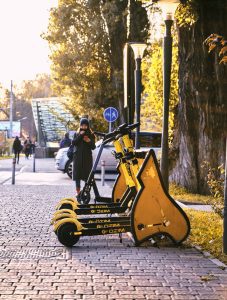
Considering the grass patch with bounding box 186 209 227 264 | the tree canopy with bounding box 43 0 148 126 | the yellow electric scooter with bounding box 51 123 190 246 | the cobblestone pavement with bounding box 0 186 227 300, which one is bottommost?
the grass patch with bounding box 186 209 227 264

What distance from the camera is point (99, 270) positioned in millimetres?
6035

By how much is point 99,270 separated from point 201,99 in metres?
9.68

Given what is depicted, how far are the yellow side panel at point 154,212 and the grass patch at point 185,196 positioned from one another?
5703mm

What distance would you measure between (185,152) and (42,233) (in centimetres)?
793

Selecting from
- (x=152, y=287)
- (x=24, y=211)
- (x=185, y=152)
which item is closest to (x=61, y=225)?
(x=152, y=287)

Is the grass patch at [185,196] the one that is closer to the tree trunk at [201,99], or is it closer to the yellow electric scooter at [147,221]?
the tree trunk at [201,99]

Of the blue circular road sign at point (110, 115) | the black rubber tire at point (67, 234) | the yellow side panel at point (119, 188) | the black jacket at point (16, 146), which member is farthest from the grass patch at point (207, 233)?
the black jacket at point (16, 146)

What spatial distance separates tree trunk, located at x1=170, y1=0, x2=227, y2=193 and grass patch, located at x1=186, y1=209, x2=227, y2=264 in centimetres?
435

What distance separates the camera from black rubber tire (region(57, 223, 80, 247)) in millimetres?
7336

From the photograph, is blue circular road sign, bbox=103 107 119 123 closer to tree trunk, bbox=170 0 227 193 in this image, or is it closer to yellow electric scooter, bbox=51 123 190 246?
tree trunk, bbox=170 0 227 193

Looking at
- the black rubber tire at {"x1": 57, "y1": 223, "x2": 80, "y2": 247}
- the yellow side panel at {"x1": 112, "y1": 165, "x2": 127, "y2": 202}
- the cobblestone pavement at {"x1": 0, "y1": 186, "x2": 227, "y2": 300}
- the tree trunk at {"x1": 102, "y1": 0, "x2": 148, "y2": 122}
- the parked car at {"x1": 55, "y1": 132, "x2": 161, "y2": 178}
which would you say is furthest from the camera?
the tree trunk at {"x1": 102, "y1": 0, "x2": 148, "y2": 122}

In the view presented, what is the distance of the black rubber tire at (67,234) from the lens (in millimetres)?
7336

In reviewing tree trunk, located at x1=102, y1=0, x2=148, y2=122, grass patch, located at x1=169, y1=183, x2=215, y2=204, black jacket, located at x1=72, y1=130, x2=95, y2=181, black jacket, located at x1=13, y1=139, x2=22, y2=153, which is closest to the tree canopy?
tree trunk, located at x1=102, y1=0, x2=148, y2=122

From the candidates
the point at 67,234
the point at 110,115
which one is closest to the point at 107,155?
the point at 110,115
